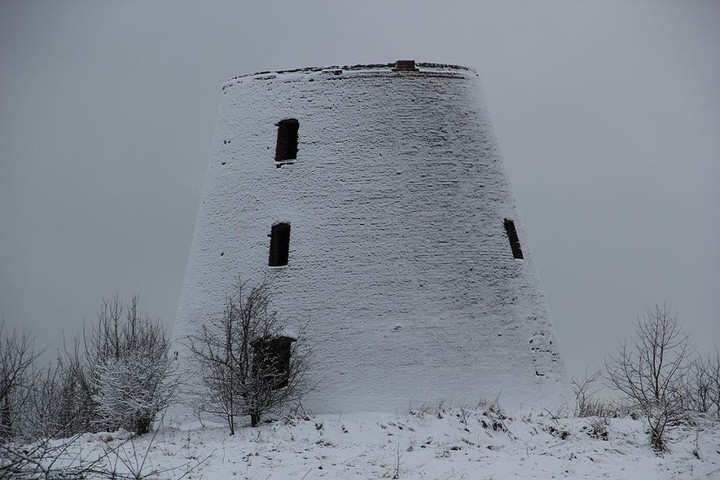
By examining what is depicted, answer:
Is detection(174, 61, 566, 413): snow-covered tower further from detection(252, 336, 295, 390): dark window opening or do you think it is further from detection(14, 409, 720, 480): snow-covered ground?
detection(14, 409, 720, 480): snow-covered ground

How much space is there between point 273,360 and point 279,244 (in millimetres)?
3123

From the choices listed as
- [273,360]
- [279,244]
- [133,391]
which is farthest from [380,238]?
[133,391]

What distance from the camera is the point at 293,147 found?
2039 centimetres

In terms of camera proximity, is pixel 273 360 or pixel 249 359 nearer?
pixel 249 359

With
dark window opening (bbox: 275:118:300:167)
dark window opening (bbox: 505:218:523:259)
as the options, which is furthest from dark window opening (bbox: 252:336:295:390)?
dark window opening (bbox: 505:218:523:259)

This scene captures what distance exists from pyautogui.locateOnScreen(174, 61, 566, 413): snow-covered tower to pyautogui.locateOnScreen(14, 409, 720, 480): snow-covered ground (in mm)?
1199

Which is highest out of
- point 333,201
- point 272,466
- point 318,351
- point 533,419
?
point 333,201

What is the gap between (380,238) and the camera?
741 inches

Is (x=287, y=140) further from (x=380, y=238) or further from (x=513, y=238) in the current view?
(x=513, y=238)

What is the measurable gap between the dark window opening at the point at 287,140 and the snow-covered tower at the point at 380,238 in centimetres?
5

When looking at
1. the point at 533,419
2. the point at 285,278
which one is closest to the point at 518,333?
the point at 533,419

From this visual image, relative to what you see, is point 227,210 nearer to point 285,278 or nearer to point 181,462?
point 285,278

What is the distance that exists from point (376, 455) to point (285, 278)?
5.83 meters

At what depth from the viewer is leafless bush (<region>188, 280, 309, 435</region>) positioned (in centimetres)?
1675
